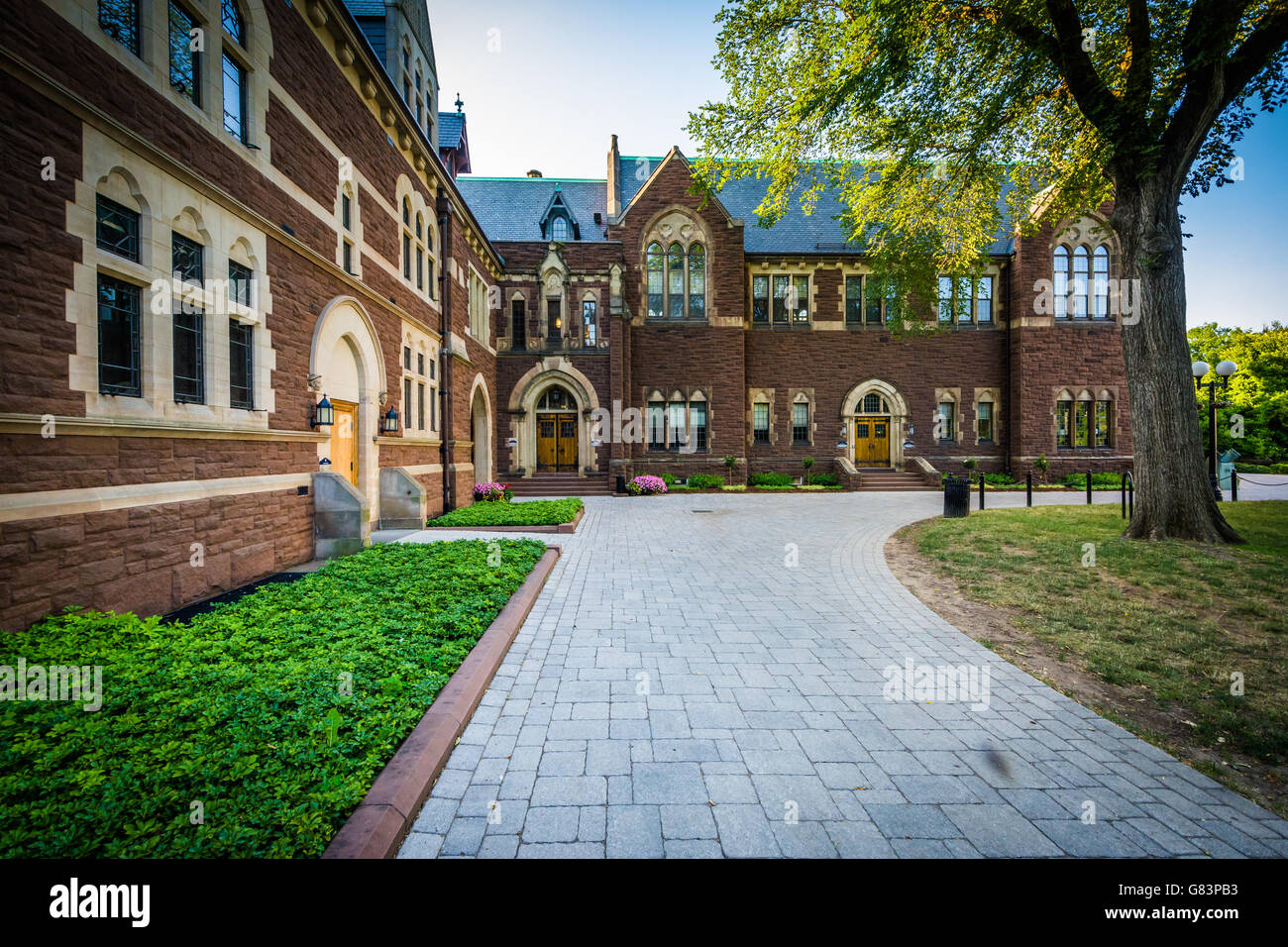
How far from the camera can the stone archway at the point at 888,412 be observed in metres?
24.4

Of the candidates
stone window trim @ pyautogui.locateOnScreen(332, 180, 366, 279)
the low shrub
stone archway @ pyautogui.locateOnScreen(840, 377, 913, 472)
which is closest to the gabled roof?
the low shrub

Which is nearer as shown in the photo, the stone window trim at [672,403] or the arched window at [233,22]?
the arched window at [233,22]

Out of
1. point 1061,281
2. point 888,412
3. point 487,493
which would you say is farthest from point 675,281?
point 1061,281

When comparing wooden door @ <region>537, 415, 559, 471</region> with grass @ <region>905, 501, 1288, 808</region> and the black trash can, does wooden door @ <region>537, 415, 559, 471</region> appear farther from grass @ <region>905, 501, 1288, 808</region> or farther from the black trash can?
grass @ <region>905, 501, 1288, 808</region>

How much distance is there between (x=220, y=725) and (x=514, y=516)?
9.53 metres

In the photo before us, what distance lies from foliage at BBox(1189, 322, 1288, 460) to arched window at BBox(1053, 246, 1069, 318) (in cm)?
1387

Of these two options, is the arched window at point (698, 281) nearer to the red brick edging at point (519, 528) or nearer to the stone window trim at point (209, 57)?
the red brick edging at point (519, 528)

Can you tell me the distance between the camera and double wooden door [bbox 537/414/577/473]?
74.4ft

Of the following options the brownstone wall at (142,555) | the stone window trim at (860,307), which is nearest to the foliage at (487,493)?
the brownstone wall at (142,555)

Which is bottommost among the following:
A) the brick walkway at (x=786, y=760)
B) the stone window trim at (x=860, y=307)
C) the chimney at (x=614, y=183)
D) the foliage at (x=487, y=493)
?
the brick walkway at (x=786, y=760)

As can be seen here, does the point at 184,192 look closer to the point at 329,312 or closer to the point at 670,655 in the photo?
the point at 329,312

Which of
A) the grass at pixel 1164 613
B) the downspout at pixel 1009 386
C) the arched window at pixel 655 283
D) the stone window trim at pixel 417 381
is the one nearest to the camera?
the grass at pixel 1164 613

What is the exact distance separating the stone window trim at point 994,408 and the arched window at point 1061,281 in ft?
14.4
